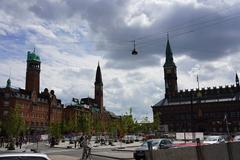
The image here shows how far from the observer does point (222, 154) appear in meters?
16.0

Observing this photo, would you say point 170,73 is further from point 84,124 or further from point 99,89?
point 84,124

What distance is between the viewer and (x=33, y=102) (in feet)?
399

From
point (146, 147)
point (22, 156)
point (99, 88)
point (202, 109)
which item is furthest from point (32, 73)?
point (22, 156)

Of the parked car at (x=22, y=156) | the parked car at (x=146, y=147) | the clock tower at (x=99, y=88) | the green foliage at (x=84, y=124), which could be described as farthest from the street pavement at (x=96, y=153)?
the clock tower at (x=99, y=88)

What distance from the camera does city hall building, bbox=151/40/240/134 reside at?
5698 inches

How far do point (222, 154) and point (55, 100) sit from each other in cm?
12586

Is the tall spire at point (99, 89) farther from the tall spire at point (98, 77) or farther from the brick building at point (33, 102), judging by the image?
the brick building at point (33, 102)

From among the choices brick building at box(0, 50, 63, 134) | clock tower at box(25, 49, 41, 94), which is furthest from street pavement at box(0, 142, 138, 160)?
clock tower at box(25, 49, 41, 94)

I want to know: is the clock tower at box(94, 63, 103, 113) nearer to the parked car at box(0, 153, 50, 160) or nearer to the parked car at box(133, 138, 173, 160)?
the parked car at box(133, 138, 173, 160)

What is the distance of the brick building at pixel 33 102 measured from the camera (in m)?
110

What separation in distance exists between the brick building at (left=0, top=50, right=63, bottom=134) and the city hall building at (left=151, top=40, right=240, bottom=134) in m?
41.9

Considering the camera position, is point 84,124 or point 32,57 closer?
point 84,124

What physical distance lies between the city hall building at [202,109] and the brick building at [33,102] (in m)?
41.9

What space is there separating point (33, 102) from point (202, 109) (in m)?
73.3
